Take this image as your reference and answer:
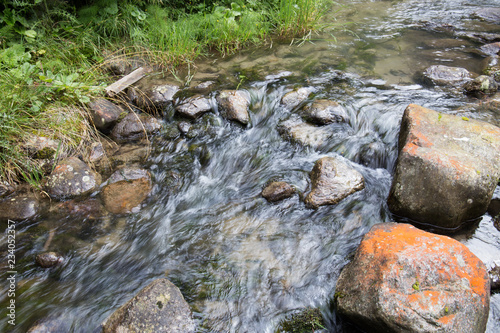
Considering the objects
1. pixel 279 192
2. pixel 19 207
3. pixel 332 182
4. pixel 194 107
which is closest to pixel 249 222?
pixel 279 192

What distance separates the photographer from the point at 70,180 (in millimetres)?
3629

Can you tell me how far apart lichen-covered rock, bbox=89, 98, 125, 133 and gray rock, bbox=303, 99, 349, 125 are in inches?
103

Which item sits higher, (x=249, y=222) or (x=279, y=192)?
(x=279, y=192)

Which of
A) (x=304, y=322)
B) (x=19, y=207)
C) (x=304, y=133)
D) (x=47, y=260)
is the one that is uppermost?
(x=304, y=133)

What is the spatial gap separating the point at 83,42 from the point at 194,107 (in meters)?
2.19

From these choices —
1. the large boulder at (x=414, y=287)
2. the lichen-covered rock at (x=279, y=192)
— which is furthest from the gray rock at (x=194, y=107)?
the large boulder at (x=414, y=287)

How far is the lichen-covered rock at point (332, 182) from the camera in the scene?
332cm

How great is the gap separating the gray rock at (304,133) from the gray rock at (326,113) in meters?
0.10

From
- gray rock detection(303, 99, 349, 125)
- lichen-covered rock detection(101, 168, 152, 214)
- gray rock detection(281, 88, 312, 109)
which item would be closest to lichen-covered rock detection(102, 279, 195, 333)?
lichen-covered rock detection(101, 168, 152, 214)

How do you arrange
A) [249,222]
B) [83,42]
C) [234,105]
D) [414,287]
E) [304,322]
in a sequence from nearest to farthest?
1. [414,287]
2. [304,322]
3. [249,222]
4. [234,105]
5. [83,42]

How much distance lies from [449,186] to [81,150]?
13.3 ft

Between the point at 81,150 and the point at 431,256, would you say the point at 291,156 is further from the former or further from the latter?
the point at 81,150

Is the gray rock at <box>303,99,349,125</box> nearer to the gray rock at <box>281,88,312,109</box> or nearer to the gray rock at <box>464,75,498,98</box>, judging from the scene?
the gray rock at <box>281,88,312,109</box>

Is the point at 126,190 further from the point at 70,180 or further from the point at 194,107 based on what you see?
the point at 194,107
